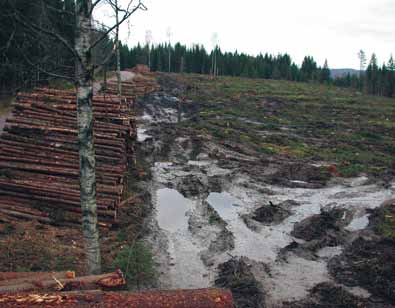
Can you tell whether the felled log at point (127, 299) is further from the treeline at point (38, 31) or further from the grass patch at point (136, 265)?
the grass patch at point (136, 265)

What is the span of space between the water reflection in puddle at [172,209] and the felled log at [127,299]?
24.1ft

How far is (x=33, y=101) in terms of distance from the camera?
1402cm

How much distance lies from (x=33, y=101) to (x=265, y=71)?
84.8m

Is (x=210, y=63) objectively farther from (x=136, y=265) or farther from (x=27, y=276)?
(x=27, y=276)

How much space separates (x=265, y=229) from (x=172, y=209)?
346 centimetres

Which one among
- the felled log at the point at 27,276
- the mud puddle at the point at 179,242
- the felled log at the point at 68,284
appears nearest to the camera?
the felled log at the point at 68,284

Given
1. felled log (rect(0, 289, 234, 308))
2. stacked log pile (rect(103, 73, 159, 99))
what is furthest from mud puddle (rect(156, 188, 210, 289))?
stacked log pile (rect(103, 73, 159, 99))

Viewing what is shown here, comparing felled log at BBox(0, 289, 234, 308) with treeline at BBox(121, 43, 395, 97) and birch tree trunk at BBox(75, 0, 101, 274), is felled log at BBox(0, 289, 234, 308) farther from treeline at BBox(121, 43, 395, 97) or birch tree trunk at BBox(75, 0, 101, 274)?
treeline at BBox(121, 43, 395, 97)

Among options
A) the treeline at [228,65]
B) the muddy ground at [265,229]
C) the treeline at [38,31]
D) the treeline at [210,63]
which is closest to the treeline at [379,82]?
the treeline at [228,65]

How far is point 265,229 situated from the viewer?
39.7 ft

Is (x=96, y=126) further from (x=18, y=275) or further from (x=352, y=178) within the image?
(x=352, y=178)

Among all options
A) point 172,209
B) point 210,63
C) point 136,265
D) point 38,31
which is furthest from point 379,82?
point 38,31

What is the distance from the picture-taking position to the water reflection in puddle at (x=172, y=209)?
40.4 ft

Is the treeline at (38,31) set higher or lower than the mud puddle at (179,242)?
higher
